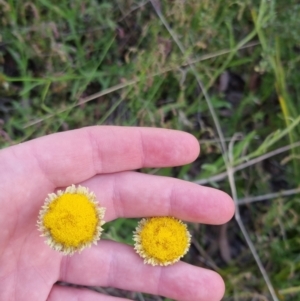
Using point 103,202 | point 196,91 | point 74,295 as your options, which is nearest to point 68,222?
point 103,202

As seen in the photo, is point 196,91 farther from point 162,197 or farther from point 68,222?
point 68,222

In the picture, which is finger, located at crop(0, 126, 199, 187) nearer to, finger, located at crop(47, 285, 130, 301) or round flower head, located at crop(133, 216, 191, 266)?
round flower head, located at crop(133, 216, 191, 266)

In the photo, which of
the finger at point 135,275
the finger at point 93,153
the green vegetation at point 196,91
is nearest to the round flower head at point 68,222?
the finger at point 93,153

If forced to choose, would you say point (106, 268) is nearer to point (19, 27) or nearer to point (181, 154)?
point (181, 154)

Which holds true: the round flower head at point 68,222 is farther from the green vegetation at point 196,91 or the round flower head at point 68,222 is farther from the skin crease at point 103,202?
the green vegetation at point 196,91

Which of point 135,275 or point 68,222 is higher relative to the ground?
point 68,222

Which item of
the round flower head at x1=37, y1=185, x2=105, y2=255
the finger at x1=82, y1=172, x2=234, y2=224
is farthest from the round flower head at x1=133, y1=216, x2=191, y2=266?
the round flower head at x1=37, y1=185, x2=105, y2=255

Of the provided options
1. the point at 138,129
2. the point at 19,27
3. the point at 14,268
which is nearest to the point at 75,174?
the point at 138,129
